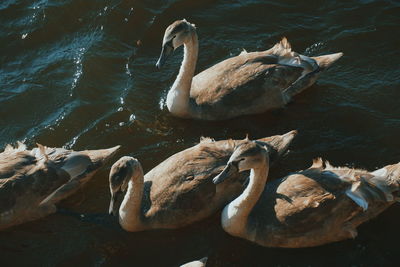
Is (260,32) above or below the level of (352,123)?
above

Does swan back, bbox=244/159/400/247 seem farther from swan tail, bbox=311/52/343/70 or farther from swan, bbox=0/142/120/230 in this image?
swan tail, bbox=311/52/343/70

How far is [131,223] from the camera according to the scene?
9.18 m

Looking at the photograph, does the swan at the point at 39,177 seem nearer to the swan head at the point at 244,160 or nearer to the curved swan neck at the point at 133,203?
the curved swan neck at the point at 133,203

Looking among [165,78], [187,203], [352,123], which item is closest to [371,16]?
[352,123]

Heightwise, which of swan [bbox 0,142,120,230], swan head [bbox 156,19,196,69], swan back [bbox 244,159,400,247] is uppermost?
swan head [bbox 156,19,196,69]

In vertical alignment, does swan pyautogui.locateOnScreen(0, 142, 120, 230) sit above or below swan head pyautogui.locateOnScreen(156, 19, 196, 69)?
below

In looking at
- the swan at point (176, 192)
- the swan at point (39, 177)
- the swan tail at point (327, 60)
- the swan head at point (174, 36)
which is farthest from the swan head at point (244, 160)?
the swan tail at point (327, 60)

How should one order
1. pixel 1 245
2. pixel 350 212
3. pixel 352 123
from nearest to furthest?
pixel 350 212 → pixel 1 245 → pixel 352 123

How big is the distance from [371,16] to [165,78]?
4.02 m

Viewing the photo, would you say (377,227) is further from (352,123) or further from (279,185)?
(352,123)

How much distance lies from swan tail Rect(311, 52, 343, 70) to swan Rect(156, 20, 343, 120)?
0.02 m

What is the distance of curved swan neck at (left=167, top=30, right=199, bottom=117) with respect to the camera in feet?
35.9

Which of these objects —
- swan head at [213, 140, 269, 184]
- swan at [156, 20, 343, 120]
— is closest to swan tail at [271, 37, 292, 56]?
swan at [156, 20, 343, 120]

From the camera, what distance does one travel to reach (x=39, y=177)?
9742mm
